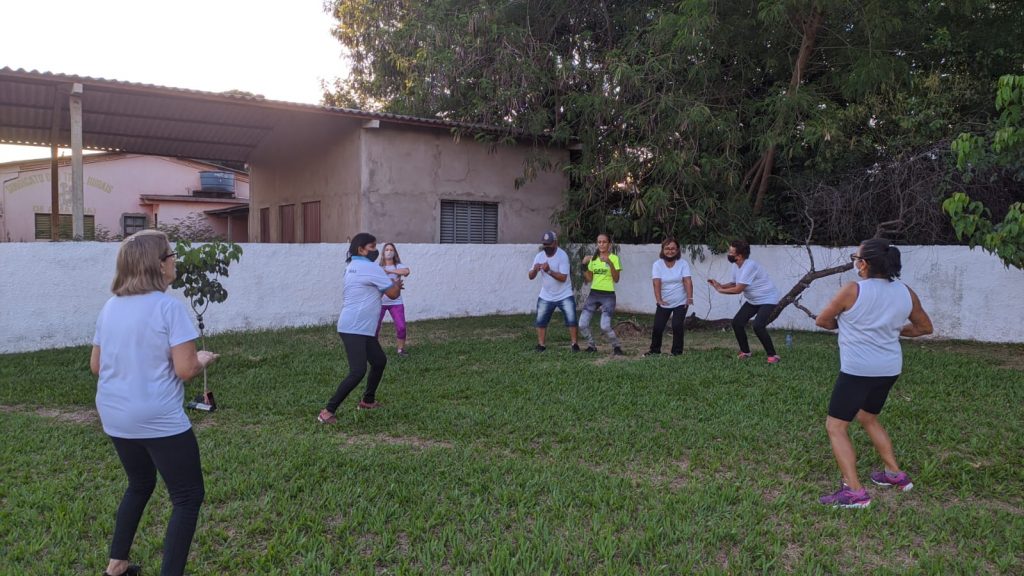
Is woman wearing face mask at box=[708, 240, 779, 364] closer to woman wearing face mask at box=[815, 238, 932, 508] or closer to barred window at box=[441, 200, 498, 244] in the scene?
woman wearing face mask at box=[815, 238, 932, 508]

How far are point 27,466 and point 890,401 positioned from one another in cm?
702

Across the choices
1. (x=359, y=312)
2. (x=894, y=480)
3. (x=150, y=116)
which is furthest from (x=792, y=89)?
(x=150, y=116)

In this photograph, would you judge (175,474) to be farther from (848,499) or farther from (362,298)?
(848,499)

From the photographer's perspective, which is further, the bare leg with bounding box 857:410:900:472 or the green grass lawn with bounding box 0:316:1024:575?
the bare leg with bounding box 857:410:900:472

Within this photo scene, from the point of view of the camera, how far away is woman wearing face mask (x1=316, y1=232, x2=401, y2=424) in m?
5.94

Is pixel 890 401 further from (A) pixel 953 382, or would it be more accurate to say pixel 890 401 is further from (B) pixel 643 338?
(B) pixel 643 338

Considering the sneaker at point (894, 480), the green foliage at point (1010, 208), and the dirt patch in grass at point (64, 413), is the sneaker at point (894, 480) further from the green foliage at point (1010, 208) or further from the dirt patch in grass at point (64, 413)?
the dirt patch in grass at point (64, 413)

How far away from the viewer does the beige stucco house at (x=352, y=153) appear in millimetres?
12742

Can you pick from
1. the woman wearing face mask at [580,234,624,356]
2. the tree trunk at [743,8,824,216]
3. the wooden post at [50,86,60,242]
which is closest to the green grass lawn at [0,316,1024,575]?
the woman wearing face mask at [580,234,624,356]

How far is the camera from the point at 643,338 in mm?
11266

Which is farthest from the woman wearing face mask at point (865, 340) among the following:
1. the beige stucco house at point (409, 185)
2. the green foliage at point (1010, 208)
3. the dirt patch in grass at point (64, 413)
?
the beige stucco house at point (409, 185)

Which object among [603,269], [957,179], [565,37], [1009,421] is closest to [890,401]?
[1009,421]

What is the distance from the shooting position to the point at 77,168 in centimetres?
1057

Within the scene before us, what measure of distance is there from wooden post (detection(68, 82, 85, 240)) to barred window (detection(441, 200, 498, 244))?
6.30 m
